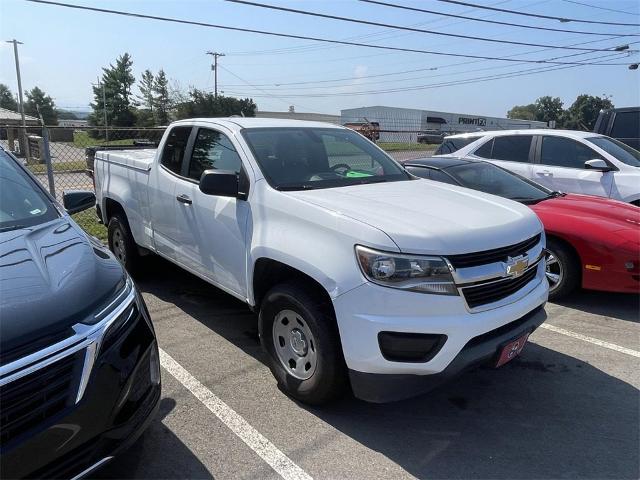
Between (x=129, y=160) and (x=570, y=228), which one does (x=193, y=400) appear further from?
(x=570, y=228)

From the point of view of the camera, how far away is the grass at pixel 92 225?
7604 millimetres

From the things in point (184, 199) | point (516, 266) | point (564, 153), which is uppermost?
point (564, 153)

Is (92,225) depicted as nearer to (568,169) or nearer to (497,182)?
(497,182)

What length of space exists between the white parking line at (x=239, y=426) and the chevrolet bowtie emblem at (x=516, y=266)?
1.61m

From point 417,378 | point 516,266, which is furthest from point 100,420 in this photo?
point 516,266

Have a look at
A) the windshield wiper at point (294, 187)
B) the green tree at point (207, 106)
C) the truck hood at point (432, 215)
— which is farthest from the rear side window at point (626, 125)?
the green tree at point (207, 106)

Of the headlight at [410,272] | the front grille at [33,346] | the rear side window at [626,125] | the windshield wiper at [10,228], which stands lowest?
the front grille at [33,346]

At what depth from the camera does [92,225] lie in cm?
816

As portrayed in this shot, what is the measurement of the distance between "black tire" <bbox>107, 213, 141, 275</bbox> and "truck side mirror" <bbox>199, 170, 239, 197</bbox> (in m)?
2.38

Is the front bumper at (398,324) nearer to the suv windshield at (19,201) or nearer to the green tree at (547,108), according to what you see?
the suv windshield at (19,201)

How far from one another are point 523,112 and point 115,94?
96.2 metres

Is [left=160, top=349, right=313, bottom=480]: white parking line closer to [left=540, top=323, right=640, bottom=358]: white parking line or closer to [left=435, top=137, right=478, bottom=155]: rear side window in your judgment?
[left=540, top=323, right=640, bottom=358]: white parking line

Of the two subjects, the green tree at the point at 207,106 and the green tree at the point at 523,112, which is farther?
the green tree at the point at 523,112

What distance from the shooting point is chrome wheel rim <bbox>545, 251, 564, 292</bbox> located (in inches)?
197
